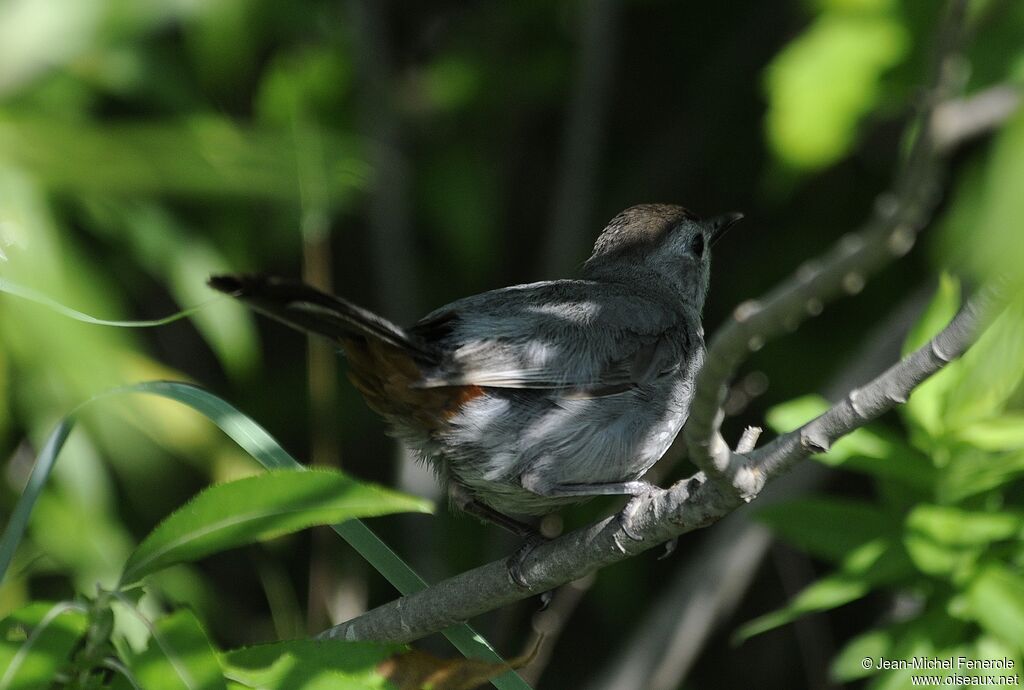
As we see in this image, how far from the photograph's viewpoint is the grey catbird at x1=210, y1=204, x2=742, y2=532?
2451 millimetres

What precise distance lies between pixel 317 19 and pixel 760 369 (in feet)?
6.55

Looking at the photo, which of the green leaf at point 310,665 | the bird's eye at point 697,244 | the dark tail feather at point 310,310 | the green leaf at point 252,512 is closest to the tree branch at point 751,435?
the green leaf at point 310,665

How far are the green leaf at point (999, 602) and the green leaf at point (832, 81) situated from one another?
1.35 metres

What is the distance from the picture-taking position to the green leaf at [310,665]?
5.25 ft

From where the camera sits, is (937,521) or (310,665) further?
(937,521)

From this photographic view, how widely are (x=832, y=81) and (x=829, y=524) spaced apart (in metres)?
1.32

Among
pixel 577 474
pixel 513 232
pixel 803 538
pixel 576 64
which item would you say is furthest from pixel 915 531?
pixel 513 232

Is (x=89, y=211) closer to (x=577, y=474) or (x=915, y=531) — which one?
(x=577, y=474)

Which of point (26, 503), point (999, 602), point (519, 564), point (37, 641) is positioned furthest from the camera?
point (999, 602)

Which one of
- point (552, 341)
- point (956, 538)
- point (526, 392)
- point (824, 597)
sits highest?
point (552, 341)

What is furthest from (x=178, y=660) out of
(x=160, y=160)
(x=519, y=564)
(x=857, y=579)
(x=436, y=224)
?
(x=436, y=224)

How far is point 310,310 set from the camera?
6.83ft

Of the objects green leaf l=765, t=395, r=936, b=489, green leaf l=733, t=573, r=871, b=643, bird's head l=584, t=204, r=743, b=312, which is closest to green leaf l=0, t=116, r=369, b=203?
bird's head l=584, t=204, r=743, b=312

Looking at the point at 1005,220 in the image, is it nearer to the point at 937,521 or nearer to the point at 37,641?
the point at 937,521
